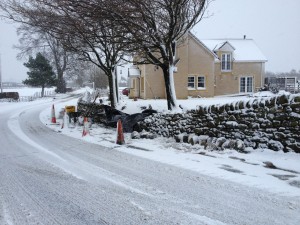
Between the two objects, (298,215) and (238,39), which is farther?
(238,39)

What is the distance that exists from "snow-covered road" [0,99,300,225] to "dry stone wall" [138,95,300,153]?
2352 millimetres

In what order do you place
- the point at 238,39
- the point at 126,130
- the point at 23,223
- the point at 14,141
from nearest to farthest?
the point at 23,223 < the point at 14,141 < the point at 126,130 < the point at 238,39

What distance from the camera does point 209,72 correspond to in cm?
2752

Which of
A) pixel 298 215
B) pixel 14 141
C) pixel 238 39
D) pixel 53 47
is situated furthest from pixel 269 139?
pixel 53 47

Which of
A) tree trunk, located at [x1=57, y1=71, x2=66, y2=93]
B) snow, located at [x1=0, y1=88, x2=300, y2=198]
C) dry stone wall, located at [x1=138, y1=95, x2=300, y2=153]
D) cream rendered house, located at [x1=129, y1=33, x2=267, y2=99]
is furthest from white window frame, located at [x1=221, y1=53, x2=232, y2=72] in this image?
tree trunk, located at [x1=57, y1=71, x2=66, y2=93]

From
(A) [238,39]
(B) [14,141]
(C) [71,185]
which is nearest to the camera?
(C) [71,185]

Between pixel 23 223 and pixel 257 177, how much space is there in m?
4.45

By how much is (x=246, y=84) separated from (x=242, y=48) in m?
4.22

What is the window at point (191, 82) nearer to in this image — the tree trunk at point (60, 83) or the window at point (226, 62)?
the window at point (226, 62)

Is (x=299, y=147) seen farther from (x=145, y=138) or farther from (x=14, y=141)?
(x=14, y=141)

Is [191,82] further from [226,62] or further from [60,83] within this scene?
[60,83]

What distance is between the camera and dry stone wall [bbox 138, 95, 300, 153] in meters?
7.36

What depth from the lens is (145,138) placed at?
37.2 ft

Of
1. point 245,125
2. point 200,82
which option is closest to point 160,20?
point 245,125
